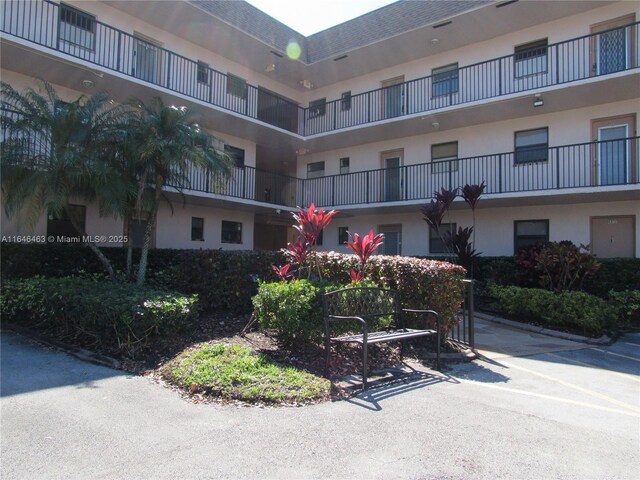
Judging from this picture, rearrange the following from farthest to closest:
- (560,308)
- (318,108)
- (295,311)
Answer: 1. (318,108)
2. (560,308)
3. (295,311)

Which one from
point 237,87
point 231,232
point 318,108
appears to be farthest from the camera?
point 318,108

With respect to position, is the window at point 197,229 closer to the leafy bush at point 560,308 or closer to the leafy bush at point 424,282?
the leafy bush at point 424,282

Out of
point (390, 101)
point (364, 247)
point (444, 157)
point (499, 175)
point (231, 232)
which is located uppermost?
point (390, 101)

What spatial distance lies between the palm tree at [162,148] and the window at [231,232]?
6.64m

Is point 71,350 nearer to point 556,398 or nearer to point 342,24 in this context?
point 556,398

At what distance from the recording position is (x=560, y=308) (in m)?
9.91

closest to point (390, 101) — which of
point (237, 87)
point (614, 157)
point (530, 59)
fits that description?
point (530, 59)

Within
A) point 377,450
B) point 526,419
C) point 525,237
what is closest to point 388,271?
point 526,419

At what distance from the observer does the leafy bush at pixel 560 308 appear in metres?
9.41

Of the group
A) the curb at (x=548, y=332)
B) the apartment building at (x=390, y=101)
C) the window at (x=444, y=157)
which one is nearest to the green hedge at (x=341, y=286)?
the curb at (x=548, y=332)

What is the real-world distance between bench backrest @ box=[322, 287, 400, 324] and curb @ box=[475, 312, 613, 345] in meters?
5.20

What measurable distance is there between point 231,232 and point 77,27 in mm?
8415

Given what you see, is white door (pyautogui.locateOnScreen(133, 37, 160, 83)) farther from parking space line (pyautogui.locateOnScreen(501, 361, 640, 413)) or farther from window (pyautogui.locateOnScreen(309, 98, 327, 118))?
parking space line (pyautogui.locateOnScreen(501, 361, 640, 413))

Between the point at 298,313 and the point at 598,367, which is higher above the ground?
the point at 298,313
